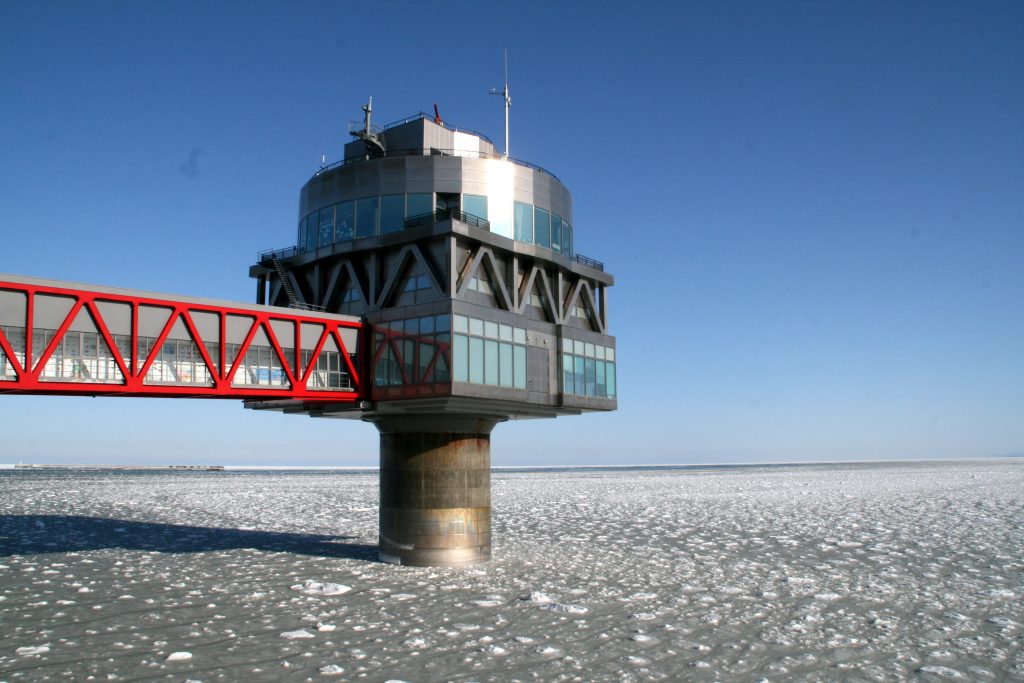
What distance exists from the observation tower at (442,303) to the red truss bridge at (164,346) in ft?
8.10

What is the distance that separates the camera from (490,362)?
34.3 meters

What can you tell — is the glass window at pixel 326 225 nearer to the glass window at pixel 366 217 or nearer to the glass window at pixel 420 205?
the glass window at pixel 366 217

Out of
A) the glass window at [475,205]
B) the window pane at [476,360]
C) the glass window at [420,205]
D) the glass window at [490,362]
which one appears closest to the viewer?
the window pane at [476,360]

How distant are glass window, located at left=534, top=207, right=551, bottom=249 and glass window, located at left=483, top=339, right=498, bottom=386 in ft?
21.9

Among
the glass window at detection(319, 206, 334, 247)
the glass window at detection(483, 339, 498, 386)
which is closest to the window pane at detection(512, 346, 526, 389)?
the glass window at detection(483, 339, 498, 386)

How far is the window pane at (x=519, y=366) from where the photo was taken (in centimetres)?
3559

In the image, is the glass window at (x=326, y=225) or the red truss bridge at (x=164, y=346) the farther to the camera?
the glass window at (x=326, y=225)

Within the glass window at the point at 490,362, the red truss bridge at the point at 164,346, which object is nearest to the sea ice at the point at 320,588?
the red truss bridge at the point at 164,346

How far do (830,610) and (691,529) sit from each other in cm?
2039

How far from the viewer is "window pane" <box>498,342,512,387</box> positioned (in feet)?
114

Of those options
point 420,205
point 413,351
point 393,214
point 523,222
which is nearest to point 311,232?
point 393,214

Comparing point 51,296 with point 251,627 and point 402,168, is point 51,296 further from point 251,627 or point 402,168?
point 402,168

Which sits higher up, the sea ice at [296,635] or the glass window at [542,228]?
the glass window at [542,228]

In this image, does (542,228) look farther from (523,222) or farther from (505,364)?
(505,364)
